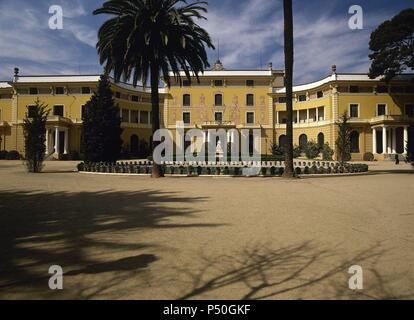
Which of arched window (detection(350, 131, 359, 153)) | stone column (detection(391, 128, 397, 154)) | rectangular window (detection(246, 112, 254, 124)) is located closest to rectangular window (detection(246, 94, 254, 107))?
rectangular window (detection(246, 112, 254, 124))

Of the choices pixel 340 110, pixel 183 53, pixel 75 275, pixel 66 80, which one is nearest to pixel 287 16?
pixel 183 53

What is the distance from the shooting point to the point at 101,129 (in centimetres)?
2602

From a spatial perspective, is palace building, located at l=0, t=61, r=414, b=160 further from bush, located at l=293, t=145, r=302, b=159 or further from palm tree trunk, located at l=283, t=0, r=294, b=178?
palm tree trunk, located at l=283, t=0, r=294, b=178

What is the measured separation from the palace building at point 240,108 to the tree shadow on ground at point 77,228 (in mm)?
33213

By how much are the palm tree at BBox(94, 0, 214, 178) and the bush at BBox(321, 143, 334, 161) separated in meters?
28.2

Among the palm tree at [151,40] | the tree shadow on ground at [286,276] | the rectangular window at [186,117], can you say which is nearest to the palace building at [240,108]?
the rectangular window at [186,117]

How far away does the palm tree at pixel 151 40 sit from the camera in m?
16.8

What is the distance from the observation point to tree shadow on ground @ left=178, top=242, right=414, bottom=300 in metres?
3.73

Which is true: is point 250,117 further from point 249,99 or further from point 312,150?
point 312,150

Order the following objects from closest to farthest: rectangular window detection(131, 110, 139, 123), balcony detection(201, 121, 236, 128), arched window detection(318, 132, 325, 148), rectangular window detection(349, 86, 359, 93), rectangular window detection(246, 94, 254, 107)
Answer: rectangular window detection(349, 86, 359, 93) < arched window detection(318, 132, 325, 148) < balcony detection(201, 121, 236, 128) < rectangular window detection(246, 94, 254, 107) < rectangular window detection(131, 110, 139, 123)

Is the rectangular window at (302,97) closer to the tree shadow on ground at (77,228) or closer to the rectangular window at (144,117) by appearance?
the rectangular window at (144,117)

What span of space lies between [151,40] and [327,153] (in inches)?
1239

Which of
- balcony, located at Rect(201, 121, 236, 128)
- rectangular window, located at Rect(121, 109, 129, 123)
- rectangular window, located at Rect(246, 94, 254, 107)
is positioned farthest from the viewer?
rectangular window, located at Rect(121, 109, 129, 123)
